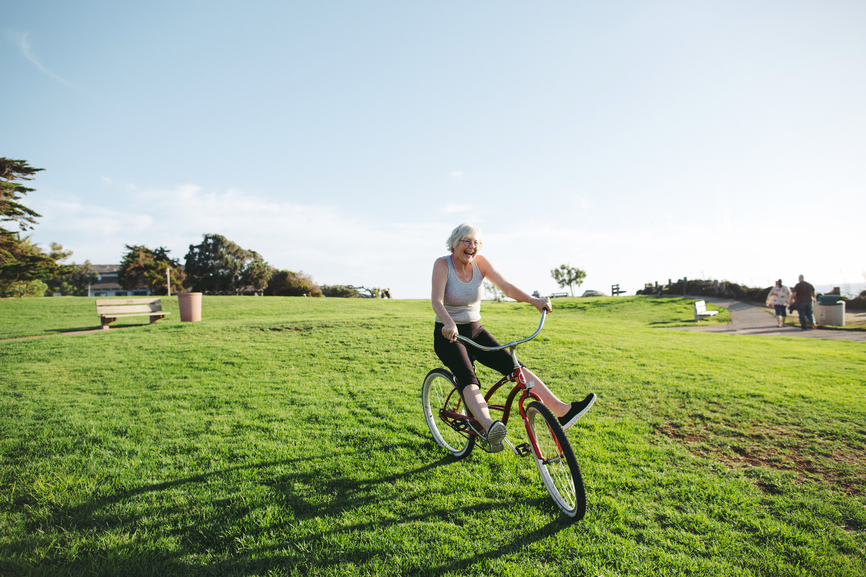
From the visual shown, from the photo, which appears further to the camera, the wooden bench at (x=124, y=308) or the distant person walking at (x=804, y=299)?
the distant person walking at (x=804, y=299)

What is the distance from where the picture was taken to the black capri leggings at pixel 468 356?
390cm

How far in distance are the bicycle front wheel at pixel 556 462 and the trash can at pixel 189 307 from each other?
53.2 ft

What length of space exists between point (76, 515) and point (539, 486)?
388cm

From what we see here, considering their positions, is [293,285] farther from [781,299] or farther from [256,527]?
[256,527]

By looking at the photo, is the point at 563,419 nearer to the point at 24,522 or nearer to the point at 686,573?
the point at 686,573

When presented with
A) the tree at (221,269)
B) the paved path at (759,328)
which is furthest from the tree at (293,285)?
the paved path at (759,328)

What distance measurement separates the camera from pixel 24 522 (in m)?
3.32

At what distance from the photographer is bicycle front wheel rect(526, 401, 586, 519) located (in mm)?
3123

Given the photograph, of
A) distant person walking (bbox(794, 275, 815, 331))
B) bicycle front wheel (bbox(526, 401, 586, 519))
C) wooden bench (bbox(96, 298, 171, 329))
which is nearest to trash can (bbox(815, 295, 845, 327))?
distant person walking (bbox(794, 275, 815, 331))

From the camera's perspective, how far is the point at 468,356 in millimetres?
4109

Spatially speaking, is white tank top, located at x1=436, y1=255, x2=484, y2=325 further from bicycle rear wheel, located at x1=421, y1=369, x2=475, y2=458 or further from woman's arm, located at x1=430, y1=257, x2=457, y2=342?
bicycle rear wheel, located at x1=421, y1=369, x2=475, y2=458

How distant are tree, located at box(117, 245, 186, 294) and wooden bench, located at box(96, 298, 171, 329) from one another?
49.7 metres

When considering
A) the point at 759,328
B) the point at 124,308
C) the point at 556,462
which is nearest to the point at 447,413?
the point at 556,462

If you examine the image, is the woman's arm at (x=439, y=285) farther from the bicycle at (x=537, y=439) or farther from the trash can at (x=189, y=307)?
the trash can at (x=189, y=307)
